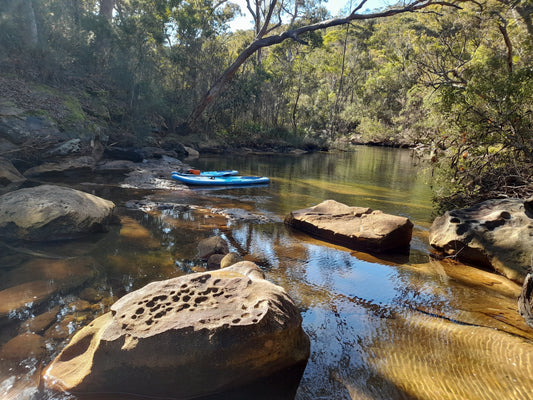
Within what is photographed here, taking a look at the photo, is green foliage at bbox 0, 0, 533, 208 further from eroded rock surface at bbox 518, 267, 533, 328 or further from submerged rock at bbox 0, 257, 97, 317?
submerged rock at bbox 0, 257, 97, 317

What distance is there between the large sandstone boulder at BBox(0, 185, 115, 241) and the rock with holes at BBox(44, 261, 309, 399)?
3169 mm

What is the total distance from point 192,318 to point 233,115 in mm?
21552

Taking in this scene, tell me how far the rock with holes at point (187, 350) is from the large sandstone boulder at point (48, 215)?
3169 millimetres

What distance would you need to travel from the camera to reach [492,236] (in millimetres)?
5469

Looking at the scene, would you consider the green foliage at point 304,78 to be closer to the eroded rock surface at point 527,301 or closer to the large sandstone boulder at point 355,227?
the large sandstone boulder at point 355,227

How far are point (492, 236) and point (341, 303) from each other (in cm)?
289

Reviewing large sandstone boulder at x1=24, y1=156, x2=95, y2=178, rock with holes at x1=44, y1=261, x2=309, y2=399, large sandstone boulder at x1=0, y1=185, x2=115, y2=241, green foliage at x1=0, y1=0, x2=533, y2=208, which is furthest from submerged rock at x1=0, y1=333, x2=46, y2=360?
large sandstone boulder at x1=24, y1=156, x2=95, y2=178

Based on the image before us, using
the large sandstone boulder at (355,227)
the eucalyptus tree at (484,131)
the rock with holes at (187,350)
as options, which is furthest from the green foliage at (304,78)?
the rock with holes at (187,350)

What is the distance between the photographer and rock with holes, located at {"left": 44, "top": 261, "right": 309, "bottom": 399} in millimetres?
2527

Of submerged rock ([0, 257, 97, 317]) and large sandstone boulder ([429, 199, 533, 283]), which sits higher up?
large sandstone boulder ([429, 199, 533, 283])

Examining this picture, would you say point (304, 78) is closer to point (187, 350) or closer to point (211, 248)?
point (211, 248)

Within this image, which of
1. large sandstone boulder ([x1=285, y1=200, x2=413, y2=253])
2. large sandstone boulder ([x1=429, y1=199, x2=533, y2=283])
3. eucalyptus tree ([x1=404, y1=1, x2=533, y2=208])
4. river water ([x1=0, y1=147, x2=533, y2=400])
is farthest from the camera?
eucalyptus tree ([x1=404, y1=1, x2=533, y2=208])

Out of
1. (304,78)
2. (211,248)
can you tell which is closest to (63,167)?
(211,248)

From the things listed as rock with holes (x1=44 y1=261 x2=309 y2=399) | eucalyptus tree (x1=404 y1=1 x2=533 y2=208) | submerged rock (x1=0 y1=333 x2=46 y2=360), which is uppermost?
eucalyptus tree (x1=404 y1=1 x2=533 y2=208)
